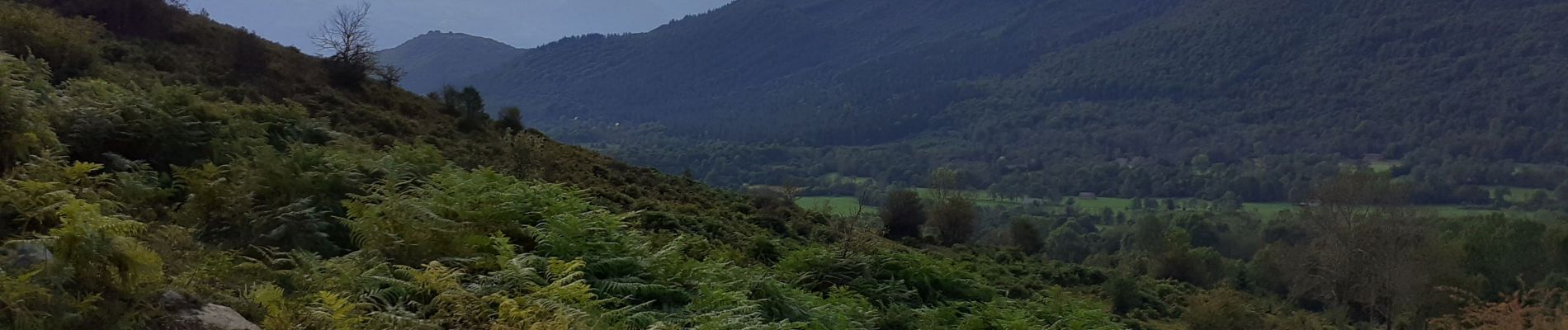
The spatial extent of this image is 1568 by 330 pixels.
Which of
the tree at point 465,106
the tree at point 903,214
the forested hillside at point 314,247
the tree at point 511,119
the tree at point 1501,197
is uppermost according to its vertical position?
the forested hillside at point 314,247

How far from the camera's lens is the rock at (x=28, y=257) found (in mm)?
4121

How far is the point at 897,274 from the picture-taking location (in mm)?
11656

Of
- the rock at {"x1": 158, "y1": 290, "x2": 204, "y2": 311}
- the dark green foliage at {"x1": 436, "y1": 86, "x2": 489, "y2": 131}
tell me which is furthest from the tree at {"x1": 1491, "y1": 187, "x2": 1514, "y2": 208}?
the rock at {"x1": 158, "y1": 290, "x2": 204, "y2": 311}

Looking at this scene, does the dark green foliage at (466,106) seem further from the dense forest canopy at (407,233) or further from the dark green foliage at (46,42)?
the dark green foliage at (46,42)

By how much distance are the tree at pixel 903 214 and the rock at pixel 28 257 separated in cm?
3028

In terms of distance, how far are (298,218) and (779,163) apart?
134130 mm

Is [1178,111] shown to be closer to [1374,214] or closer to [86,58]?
[1374,214]

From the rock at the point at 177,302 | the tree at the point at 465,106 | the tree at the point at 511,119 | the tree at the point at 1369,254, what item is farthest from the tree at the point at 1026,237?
the rock at the point at 177,302

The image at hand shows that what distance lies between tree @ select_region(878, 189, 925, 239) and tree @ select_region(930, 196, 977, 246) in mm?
1538

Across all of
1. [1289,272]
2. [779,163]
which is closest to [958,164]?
[779,163]

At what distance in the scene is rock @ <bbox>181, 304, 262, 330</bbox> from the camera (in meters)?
4.20

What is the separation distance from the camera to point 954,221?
38125 millimetres

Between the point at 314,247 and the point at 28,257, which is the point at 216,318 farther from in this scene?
the point at 314,247

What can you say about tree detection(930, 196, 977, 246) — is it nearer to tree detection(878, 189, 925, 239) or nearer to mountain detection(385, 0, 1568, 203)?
tree detection(878, 189, 925, 239)
